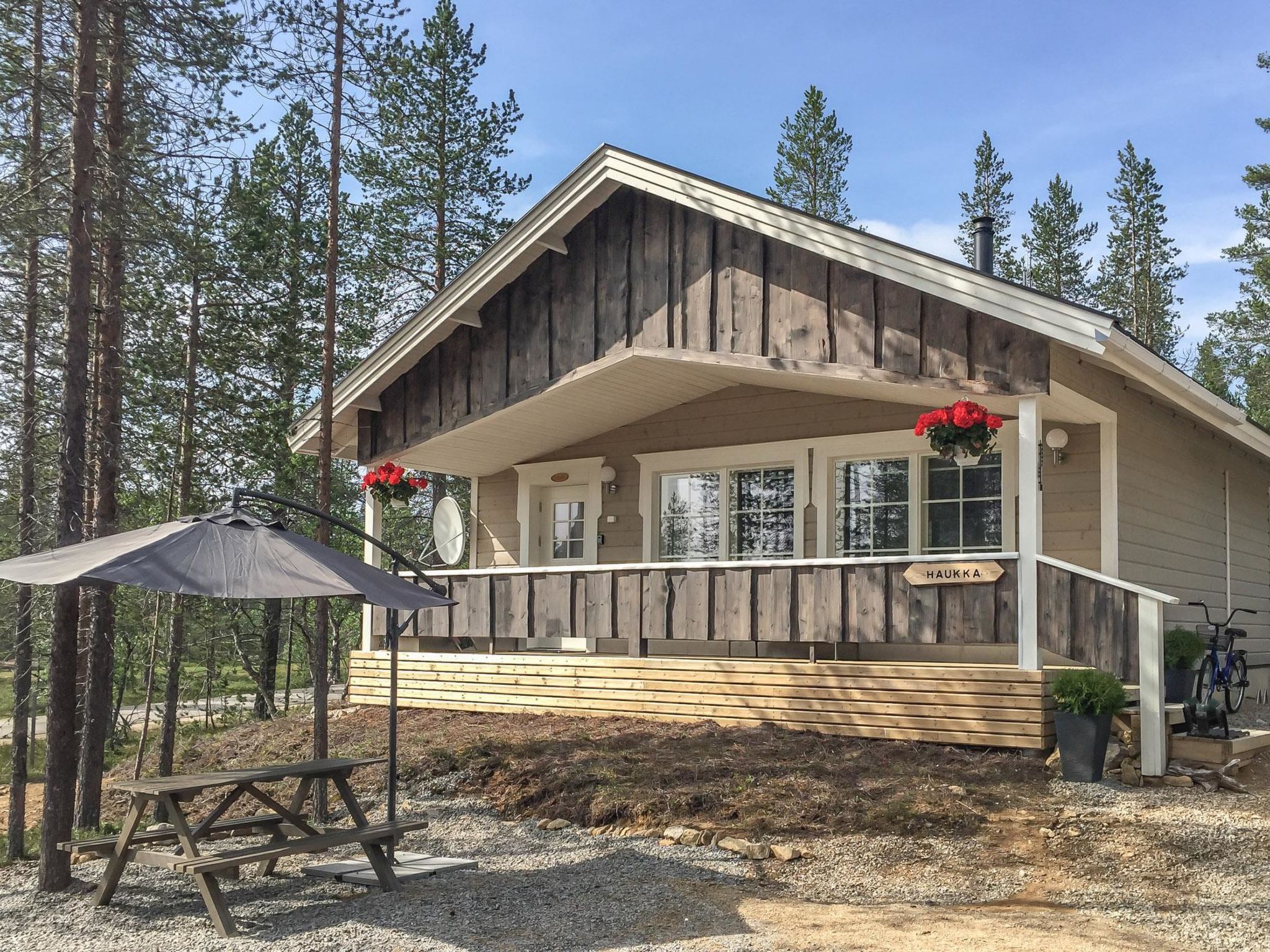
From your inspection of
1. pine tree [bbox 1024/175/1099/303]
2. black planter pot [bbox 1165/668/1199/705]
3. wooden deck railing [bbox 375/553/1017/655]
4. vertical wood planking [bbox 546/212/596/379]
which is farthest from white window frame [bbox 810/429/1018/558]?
pine tree [bbox 1024/175/1099/303]

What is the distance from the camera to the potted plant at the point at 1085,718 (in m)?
7.48

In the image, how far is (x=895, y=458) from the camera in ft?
35.8

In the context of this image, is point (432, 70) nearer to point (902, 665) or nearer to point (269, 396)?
point (269, 396)

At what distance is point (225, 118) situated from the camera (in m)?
9.24

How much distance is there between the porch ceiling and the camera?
30.3ft

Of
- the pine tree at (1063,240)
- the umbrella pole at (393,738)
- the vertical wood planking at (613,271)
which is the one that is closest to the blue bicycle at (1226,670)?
the vertical wood planking at (613,271)

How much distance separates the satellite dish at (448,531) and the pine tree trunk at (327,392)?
9.79 ft

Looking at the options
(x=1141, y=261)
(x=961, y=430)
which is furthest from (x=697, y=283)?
A: (x=1141, y=261)

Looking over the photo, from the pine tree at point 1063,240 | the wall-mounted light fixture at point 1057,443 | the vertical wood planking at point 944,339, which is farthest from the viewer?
the pine tree at point 1063,240

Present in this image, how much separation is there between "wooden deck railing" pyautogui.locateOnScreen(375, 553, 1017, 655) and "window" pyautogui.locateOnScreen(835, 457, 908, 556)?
1614 mm

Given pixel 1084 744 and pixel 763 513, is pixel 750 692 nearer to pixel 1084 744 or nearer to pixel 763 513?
pixel 763 513

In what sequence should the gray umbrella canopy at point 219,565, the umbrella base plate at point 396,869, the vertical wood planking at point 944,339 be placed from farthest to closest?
the vertical wood planking at point 944,339 < the umbrella base plate at point 396,869 < the gray umbrella canopy at point 219,565

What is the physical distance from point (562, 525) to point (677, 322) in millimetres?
4202

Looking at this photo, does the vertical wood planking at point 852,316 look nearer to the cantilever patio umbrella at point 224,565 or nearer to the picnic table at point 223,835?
the cantilever patio umbrella at point 224,565
